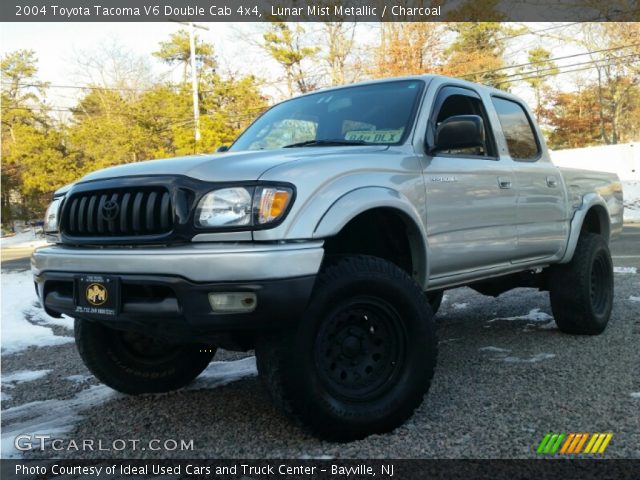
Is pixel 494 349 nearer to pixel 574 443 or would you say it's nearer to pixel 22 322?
pixel 574 443

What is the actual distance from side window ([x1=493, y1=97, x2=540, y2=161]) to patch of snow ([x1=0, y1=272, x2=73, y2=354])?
14.9 feet

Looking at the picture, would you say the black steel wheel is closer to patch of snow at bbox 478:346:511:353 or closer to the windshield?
the windshield

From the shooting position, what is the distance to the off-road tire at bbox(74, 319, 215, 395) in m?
3.67

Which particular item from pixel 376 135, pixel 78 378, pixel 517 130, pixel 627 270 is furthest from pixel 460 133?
pixel 627 270

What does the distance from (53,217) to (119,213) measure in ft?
2.70

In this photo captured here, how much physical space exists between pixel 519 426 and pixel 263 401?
4.89 feet

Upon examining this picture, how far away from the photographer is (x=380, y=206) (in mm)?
3094

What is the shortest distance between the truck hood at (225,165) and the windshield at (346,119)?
484mm

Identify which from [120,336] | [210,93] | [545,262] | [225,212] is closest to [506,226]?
[545,262]

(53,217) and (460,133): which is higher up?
(460,133)

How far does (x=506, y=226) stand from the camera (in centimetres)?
423

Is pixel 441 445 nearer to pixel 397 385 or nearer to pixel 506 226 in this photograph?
pixel 397 385

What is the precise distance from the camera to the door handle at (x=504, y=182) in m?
4.22

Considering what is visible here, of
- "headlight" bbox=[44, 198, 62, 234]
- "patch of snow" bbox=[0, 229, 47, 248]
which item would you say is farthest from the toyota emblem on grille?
"patch of snow" bbox=[0, 229, 47, 248]
